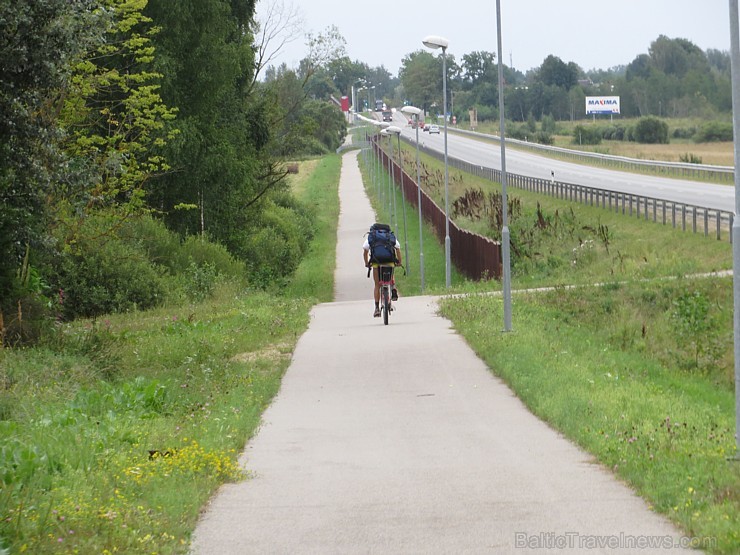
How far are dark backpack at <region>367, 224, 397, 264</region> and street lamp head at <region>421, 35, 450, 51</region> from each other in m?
8.67

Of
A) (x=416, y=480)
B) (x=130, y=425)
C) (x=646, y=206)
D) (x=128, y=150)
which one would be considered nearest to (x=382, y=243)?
(x=128, y=150)

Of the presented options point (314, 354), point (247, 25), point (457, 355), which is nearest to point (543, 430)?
point (457, 355)

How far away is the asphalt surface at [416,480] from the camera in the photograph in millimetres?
7395

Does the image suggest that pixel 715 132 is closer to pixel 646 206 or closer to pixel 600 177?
pixel 600 177

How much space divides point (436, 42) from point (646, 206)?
15608mm

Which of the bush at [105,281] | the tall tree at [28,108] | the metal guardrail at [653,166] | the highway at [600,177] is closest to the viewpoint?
the tall tree at [28,108]

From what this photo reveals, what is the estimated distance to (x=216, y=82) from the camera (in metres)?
37.3

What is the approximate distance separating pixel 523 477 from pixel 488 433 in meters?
2.24

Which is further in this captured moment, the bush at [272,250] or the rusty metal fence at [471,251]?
the bush at [272,250]

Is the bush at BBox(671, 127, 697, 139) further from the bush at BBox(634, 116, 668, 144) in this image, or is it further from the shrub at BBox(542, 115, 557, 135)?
the shrub at BBox(542, 115, 557, 135)

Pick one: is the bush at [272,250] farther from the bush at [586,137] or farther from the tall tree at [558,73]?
the tall tree at [558,73]

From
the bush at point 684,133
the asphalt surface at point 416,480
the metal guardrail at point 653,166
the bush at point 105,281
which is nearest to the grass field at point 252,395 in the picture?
the asphalt surface at point 416,480

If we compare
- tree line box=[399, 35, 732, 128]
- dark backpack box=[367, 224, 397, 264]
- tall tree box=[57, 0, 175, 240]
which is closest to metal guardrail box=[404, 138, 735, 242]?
dark backpack box=[367, 224, 397, 264]

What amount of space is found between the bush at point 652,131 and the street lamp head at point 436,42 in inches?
3777
